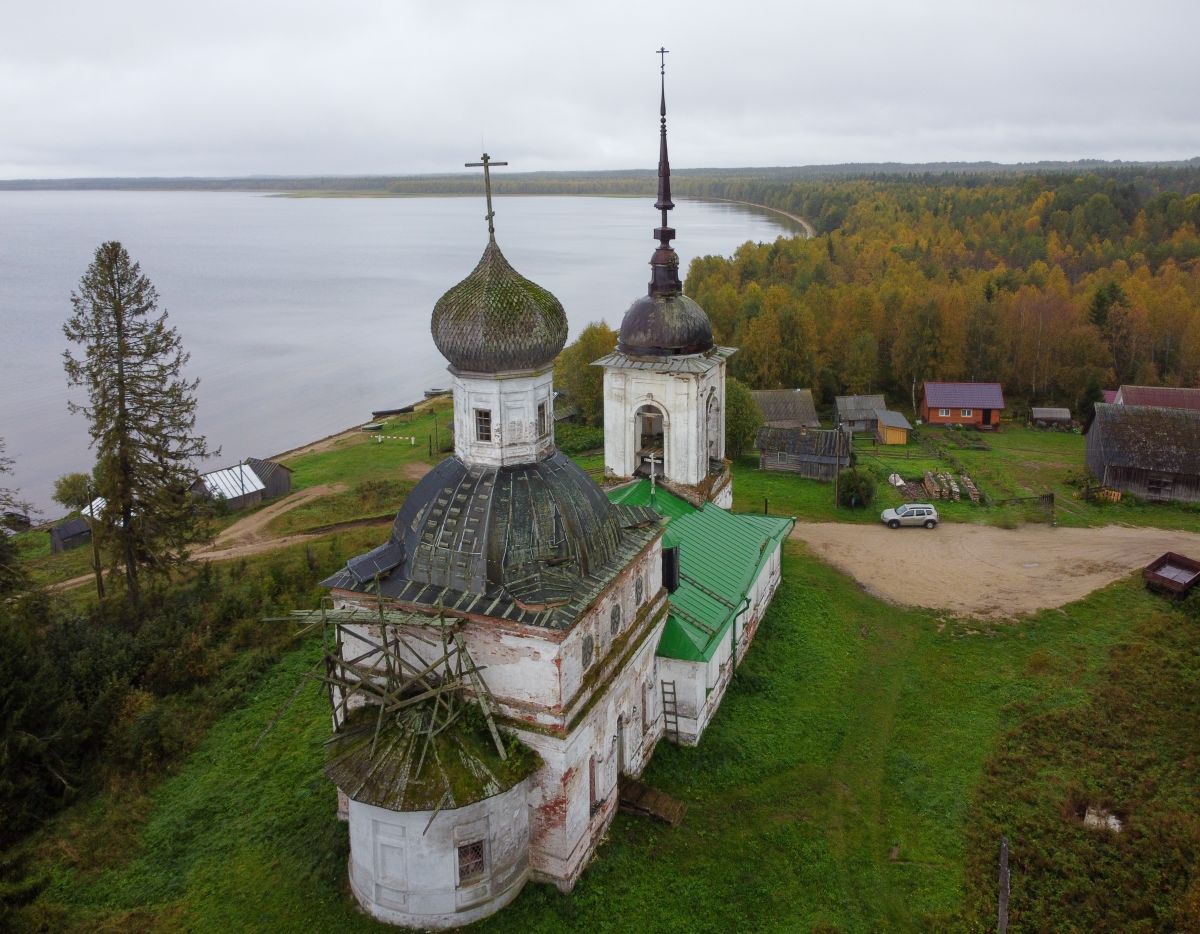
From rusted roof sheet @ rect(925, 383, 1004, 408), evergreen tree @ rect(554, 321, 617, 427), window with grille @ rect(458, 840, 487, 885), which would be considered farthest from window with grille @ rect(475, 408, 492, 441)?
rusted roof sheet @ rect(925, 383, 1004, 408)

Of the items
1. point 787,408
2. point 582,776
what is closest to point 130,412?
point 582,776

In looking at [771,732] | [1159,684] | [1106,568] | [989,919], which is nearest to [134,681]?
[771,732]

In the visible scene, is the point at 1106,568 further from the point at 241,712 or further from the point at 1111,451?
the point at 241,712

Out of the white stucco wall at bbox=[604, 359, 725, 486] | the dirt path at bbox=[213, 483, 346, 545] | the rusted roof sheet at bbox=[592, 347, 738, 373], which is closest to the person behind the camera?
the rusted roof sheet at bbox=[592, 347, 738, 373]

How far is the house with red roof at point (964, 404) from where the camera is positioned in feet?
145

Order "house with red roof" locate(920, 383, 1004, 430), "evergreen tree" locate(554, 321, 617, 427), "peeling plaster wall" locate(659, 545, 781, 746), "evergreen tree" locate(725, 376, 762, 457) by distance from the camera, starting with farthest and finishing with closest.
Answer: "evergreen tree" locate(554, 321, 617, 427)
"house with red roof" locate(920, 383, 1004, 430)
"evergreen tree" locate(725, 376, 762, 457)
"peeling plaster wall" locate(659, 545, 781, 746)

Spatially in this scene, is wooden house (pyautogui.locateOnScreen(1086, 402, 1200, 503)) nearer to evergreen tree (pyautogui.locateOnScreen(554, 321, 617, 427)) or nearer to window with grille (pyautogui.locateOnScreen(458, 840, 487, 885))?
evergreen tree (pyautogui.locateOnScreen(554, 321, 617, 427))

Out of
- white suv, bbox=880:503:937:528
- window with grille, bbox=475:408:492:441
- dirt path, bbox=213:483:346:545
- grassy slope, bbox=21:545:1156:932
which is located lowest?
grassy slope, bbox=21:545:1156:932

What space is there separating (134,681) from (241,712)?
2.52m

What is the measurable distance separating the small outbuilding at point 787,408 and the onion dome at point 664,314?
21712 mm

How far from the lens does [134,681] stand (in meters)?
19.0

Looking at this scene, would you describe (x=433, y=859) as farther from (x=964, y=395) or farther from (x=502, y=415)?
(x=964, y=395)

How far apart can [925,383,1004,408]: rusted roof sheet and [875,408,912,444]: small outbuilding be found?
10.0 ft

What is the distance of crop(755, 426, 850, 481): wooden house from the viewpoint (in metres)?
36.2
